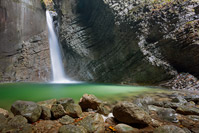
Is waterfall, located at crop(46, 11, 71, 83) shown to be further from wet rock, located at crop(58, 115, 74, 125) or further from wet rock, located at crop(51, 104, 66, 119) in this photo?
wet rock, located at crop(58, 115, 74, 125)

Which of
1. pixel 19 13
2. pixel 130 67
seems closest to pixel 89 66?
pixel 130 67

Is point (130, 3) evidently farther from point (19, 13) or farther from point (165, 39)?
point (19, 13)

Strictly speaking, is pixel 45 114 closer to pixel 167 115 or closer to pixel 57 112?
pixel 57 112

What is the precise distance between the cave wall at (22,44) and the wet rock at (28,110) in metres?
14.2

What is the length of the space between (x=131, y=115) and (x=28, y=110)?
2.23m

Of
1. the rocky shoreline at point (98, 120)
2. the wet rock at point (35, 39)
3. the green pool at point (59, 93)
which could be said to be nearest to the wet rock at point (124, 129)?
the rocky shoreline at point (98, 120)

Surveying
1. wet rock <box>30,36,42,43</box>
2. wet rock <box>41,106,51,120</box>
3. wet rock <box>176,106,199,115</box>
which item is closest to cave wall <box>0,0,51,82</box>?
wet rock <box>30,36,42,43</box>

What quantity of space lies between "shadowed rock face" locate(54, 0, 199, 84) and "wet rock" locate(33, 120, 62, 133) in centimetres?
904

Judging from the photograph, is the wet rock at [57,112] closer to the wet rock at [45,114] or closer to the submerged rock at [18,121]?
the wet rock at [45,114]

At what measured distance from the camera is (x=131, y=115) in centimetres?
237

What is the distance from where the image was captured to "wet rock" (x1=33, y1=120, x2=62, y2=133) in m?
2.22

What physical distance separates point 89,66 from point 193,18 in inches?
419

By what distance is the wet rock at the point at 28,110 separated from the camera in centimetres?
251

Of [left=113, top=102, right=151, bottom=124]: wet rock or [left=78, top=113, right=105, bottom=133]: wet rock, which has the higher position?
[left=113, top=102, right=151, bottom=124]: wet rock
